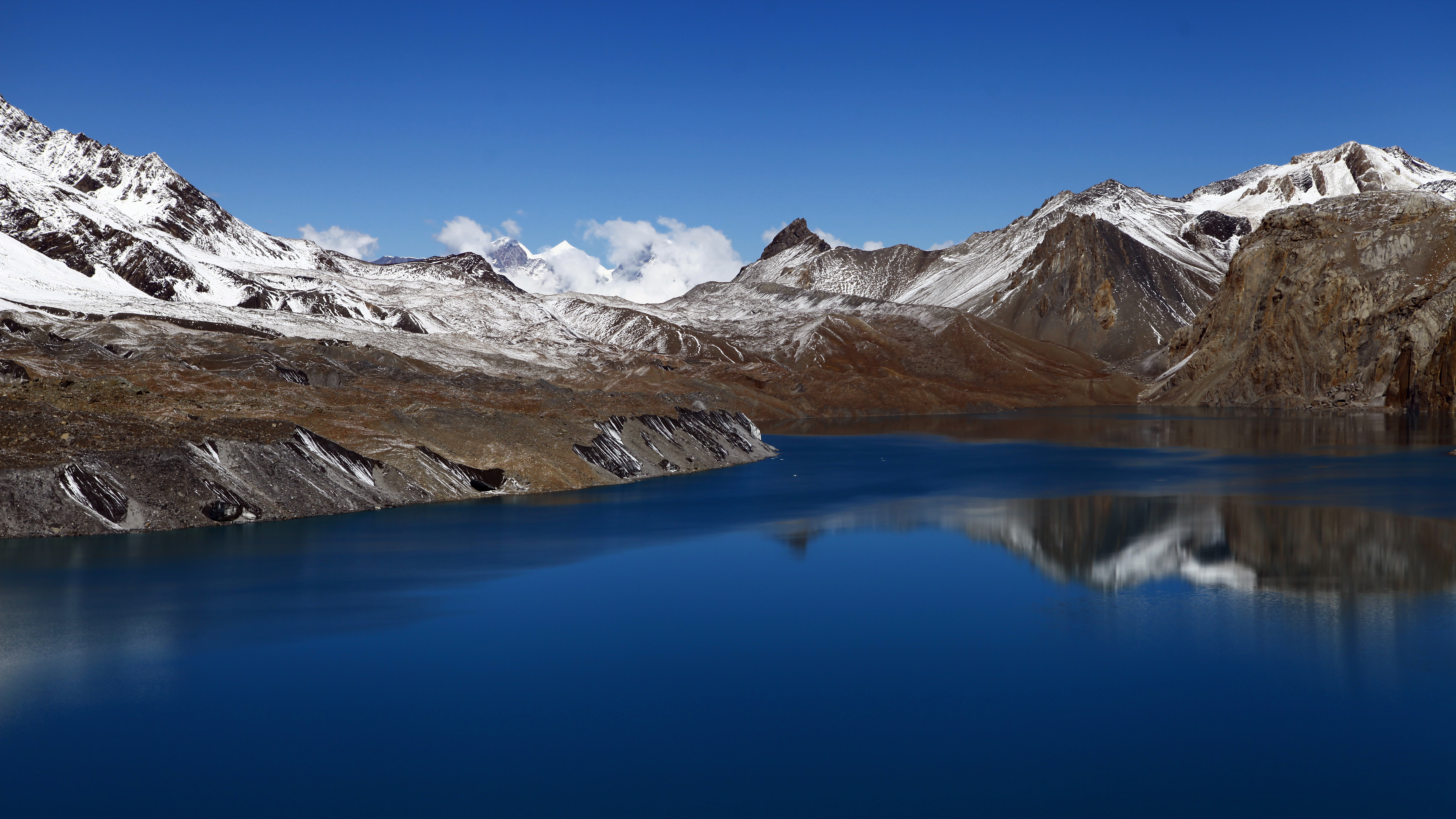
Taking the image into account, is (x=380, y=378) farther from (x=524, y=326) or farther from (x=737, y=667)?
(x=524, y=326)

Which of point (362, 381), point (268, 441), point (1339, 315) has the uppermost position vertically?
point (1339, 315)

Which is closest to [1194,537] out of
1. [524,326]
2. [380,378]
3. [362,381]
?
[362,381]

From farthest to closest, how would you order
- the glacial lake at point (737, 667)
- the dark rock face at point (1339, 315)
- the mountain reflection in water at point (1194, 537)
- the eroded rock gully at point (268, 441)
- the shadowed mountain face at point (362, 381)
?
the dark rock face at point (1339, 315) → the shadowed mountain face at point (362, 381) → the eroded rock gully at point (268, 441) → the mountain reflection in water at point (1194, 537) → the glacial lake at point (737, 667)

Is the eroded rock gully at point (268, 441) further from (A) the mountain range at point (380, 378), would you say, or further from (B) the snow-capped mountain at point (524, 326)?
(B) the snow-capped mountain at point (524, 326)

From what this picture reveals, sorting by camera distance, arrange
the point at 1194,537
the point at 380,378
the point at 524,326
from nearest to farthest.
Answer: the point at 1194,537, the point at 380,378, the point at 524,326

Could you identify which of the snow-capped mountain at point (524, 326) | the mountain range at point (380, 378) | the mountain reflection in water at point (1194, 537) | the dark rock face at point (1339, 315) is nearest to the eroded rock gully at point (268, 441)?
the mountain range at point (380, 378)

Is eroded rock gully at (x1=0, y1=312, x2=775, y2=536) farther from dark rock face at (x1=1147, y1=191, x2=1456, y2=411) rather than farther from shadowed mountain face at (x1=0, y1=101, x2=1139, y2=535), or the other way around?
dark rock face at (x1=1147, y1=191, x2=1456, y2=411)

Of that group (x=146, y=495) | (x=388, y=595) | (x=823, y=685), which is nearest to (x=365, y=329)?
(x=146, y=495)

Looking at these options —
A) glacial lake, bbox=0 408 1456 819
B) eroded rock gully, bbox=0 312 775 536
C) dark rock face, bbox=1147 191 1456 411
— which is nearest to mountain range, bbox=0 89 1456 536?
eroded rock gully, bbox=0 312 775 536
